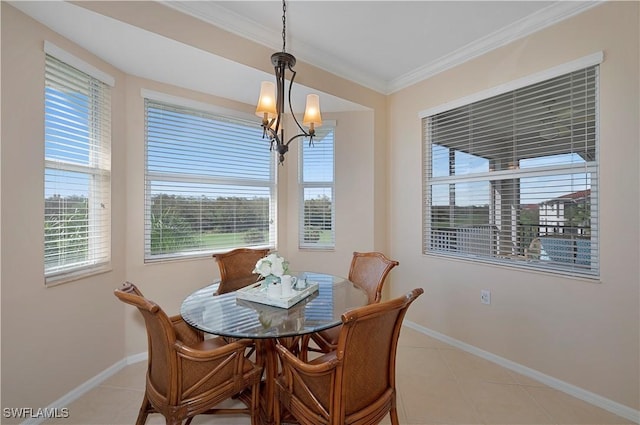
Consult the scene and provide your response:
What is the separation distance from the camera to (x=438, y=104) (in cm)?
289

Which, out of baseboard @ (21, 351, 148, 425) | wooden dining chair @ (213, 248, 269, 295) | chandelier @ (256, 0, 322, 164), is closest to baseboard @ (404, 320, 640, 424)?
wooden dining chair @ (213, 248, 269, 295)

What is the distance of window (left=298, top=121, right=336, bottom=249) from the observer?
11.0ft

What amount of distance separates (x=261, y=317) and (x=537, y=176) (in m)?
2.34

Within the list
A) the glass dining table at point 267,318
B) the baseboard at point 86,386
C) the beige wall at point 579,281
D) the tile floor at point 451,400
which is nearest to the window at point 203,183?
Answer: the baseboard at point 86,386

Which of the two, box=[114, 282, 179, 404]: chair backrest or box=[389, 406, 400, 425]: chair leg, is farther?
box=[389, 406, 400, 425]: chair leg

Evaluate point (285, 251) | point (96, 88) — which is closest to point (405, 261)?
point (285, 251)

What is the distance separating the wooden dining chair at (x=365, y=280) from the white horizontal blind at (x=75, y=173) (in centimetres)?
176

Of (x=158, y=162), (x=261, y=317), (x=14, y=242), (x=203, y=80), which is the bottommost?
(x=261, y=317)

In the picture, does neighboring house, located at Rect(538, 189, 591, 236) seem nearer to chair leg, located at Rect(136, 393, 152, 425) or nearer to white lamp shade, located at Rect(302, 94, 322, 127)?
white lamp shade, located at Rect(302, 94, 322, 127)

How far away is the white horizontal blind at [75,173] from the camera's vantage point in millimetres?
1880

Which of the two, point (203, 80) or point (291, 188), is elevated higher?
point (203, 80)

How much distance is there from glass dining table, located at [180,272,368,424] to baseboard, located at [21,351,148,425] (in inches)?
44.3

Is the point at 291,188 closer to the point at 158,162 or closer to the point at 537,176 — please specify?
the point at 158,162

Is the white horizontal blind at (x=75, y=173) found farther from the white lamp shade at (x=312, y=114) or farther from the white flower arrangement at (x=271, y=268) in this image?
the white lamp shade at (x=312, y=114)
